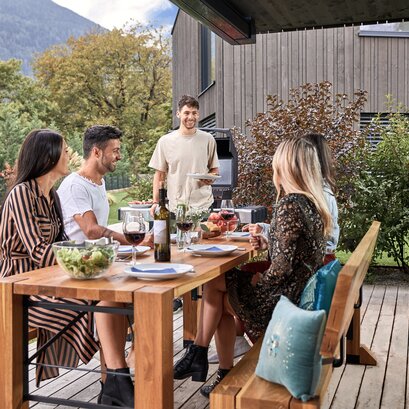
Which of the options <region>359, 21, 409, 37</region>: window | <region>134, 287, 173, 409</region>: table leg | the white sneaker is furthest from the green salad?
<region>359, 21, 409, 37</region>: window

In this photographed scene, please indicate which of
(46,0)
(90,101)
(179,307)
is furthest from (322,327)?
(46,0)

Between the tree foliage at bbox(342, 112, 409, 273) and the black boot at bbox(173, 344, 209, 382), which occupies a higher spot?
the tree foliage at bbox(342, 112, 409, 273)

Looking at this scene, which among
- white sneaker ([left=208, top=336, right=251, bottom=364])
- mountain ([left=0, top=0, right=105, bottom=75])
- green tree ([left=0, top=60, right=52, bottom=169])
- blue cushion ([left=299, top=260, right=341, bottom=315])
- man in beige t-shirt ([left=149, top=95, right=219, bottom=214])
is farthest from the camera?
mountain ([left=0, top=0, right=105, bottom=75])

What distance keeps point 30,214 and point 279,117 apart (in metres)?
4.86

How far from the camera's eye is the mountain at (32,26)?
272 ft

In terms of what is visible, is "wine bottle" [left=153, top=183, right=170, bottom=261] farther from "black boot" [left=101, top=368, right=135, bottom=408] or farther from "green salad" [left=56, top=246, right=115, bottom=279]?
"black boot" [left=101, top=368, right=135, bottom=408]

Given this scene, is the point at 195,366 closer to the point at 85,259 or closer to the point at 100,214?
the point at 100,214

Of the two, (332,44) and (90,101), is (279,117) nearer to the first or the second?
(332,44)

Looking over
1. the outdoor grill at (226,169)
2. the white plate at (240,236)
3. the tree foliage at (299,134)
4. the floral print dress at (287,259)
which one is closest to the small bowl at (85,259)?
the floral print dress at (287,259)

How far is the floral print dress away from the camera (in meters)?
2.85

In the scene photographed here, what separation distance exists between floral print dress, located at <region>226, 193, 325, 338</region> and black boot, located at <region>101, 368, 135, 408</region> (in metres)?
0.65

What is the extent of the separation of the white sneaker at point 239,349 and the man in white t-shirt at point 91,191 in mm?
1164

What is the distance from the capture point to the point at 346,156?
23.9ft

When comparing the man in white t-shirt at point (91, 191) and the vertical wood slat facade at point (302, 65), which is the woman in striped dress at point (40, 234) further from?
the vertical wood slat facade at point (302, 65)
